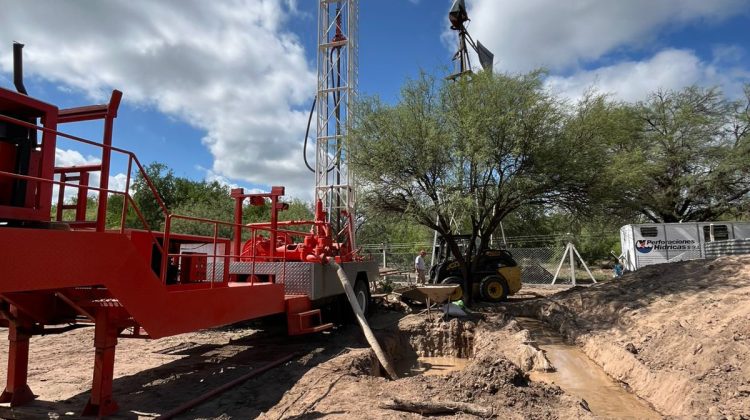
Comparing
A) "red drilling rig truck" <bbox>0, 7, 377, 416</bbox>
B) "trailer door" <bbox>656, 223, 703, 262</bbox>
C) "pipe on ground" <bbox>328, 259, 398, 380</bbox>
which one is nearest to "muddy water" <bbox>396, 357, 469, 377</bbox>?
"pipe on ground" <bbox>328, 259, 398, 380</bbox>

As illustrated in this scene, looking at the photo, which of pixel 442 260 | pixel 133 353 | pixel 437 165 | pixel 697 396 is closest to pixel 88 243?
pixel 133 353

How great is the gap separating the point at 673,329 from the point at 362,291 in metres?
6.62

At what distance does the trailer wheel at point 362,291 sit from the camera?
37.1 ft

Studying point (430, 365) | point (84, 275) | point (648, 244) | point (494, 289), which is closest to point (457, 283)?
point (494, 289)

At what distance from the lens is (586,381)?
796cm

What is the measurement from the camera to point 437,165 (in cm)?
1344

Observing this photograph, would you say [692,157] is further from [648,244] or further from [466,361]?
[466,361]

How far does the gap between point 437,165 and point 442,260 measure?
165 inches

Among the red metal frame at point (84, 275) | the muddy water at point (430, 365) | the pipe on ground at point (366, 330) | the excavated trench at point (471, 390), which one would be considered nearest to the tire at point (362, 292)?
the pipe on ground at point (366, 330)

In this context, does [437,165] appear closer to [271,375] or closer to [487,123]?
[487,123]

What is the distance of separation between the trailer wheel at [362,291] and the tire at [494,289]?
16.6ft

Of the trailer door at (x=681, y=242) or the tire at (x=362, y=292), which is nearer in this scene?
the tire at (x=362, y=292)

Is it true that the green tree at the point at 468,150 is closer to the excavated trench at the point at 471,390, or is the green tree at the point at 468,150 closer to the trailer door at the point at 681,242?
the excavated trench at the point at 471,390

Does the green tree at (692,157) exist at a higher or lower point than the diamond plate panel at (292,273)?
higher
